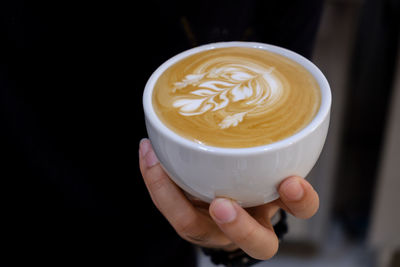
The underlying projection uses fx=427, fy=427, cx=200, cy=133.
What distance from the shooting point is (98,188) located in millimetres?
721

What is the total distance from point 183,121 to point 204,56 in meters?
0.13

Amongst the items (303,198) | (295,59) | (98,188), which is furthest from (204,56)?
(98,188)

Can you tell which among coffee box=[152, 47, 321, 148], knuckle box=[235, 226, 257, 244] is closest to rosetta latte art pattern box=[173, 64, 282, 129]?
coffee box=[152, 47, 321, 148]

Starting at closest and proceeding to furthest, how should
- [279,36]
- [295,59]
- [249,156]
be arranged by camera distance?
[249,156] < [295,59] < [279,36]

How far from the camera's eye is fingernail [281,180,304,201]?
425mm

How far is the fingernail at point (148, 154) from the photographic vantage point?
0.51m

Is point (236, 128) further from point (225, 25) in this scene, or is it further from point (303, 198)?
point (225, 25)

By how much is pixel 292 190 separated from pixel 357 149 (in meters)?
1.09

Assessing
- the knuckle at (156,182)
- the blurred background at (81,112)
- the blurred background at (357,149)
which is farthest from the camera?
the blurred background at (357,149)

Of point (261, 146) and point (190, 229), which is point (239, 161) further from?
point (190, 229)

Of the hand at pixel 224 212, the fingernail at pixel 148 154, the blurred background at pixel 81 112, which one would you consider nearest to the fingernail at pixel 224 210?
the hand at pixel 224 212

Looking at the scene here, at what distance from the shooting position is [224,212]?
43 centimetres

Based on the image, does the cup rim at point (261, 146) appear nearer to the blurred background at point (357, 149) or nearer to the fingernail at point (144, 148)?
the fingernail at point (144, 148)

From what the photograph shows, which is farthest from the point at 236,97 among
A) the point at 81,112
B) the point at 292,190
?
the point at 81,112
